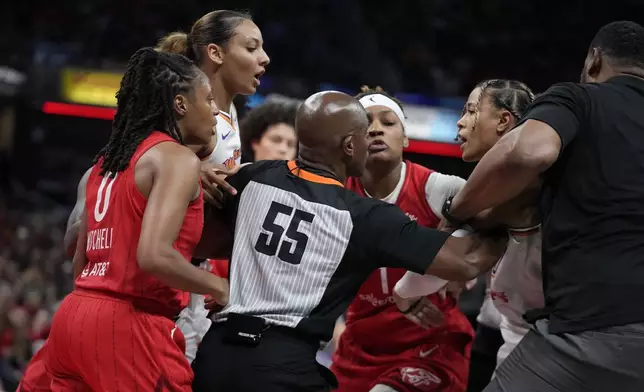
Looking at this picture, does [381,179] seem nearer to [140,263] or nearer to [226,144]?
[226,144]

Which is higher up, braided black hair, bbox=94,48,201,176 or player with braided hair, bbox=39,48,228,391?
braided black hair, bbox=94,48,201,176

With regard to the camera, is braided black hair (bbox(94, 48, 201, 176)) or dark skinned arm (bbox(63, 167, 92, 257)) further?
dark skinned arm (bbox(63, 167, 92, 257))

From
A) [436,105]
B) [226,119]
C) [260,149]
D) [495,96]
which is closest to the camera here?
[495,96]

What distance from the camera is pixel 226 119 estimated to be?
13.5 ft

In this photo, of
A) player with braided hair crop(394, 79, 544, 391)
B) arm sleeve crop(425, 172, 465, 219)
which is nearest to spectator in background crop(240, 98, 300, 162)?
arm sleeve crop(425, 172, 465, 219)

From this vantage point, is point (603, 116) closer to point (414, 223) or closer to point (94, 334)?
point (414, 223)

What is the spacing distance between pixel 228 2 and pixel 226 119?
38.4 feet

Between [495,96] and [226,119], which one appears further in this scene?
[226,119]

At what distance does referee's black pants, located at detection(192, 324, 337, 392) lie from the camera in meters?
3.07

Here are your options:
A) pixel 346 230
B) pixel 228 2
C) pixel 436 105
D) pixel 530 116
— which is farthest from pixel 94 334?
pixel 228 2

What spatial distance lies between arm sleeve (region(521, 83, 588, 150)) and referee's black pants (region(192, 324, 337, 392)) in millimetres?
1078

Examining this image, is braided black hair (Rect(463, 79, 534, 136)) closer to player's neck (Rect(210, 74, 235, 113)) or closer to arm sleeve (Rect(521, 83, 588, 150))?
arm sleeve (Rect(521, 83, 588, 150))

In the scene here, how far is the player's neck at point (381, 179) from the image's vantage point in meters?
4.22

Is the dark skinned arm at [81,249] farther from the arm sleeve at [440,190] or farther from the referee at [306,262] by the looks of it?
the arm sleeve at [440,190]
